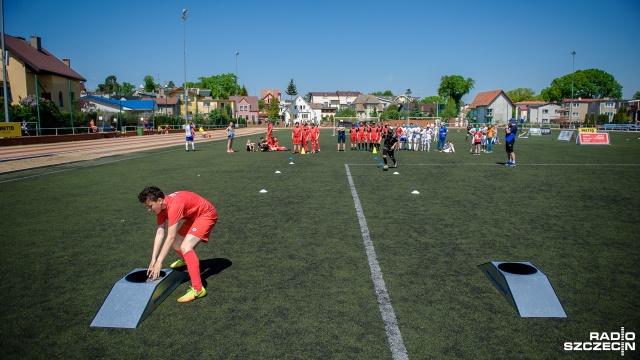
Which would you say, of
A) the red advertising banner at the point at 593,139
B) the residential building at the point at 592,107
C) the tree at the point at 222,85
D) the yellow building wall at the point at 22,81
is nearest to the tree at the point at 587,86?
the residential building at the point at 592,107

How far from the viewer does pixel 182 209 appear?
4.78m

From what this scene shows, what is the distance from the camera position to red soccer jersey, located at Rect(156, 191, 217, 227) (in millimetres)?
4672

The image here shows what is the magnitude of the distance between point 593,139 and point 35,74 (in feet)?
158

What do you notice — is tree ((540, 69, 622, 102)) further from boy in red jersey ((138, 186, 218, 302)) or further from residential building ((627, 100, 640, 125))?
boy in red jersey ((138, 186, 218, 302))

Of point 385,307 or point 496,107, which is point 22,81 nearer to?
point 385,307

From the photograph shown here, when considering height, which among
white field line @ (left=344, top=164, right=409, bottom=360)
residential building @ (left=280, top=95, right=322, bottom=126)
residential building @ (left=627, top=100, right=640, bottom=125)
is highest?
residential building @ (left=280, top=95, right=322, bottom=126)

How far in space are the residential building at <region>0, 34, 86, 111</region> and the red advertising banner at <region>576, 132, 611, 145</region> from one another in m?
43.6

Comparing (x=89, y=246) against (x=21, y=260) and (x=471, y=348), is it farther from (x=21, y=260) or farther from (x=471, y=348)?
(x=471, y=348)

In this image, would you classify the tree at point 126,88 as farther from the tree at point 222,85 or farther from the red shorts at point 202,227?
the red shorts at point 202,227

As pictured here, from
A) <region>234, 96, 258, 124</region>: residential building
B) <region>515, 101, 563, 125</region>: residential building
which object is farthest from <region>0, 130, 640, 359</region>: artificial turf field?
<region>515, 101, 563, 125</region>: residential building

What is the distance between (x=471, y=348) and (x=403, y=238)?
3.34m

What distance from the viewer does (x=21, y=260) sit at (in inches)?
241

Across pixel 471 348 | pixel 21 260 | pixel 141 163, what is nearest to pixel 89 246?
pixel 21 260

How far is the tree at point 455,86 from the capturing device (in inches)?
5007
